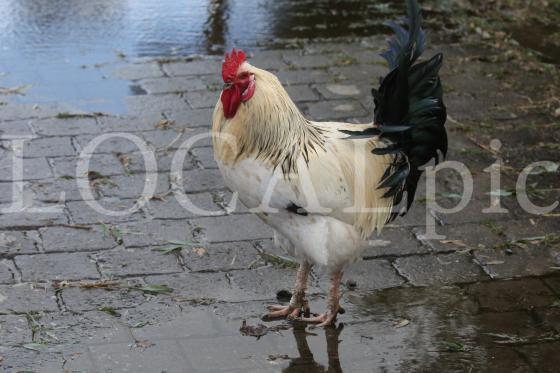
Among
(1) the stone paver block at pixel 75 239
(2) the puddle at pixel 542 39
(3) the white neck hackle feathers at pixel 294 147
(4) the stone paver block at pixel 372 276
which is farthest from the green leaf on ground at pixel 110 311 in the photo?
(2) the puddle at pixel 542 39

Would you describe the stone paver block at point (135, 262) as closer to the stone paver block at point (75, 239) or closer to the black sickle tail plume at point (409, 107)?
the stone paver block at point (75, 239)

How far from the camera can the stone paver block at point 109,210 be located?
575 centimetres

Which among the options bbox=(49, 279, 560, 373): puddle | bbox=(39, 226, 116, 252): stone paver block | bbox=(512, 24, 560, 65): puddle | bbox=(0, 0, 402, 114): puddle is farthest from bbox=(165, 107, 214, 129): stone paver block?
bbox=(512, 24, 560, 65): puddle

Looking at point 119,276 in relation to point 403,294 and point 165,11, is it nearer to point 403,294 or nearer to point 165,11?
point 403,294

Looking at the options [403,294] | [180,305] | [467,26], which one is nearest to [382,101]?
[403,294]

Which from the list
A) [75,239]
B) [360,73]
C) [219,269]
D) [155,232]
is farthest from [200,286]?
[360,73]

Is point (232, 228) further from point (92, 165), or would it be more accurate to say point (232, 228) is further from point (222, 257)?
point (92, 165)

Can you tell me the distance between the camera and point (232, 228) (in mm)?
5770

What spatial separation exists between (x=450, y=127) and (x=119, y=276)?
126 inches

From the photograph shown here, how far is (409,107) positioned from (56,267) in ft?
7.06

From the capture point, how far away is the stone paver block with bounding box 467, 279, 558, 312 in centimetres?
505

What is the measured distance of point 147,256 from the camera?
5.38 meters

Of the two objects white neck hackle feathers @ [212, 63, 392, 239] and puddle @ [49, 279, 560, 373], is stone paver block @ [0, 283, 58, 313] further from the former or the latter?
white neck hackle feathers @ [212, 63, 392, 239]

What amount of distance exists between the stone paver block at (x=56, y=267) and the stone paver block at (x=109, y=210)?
1.44ft
